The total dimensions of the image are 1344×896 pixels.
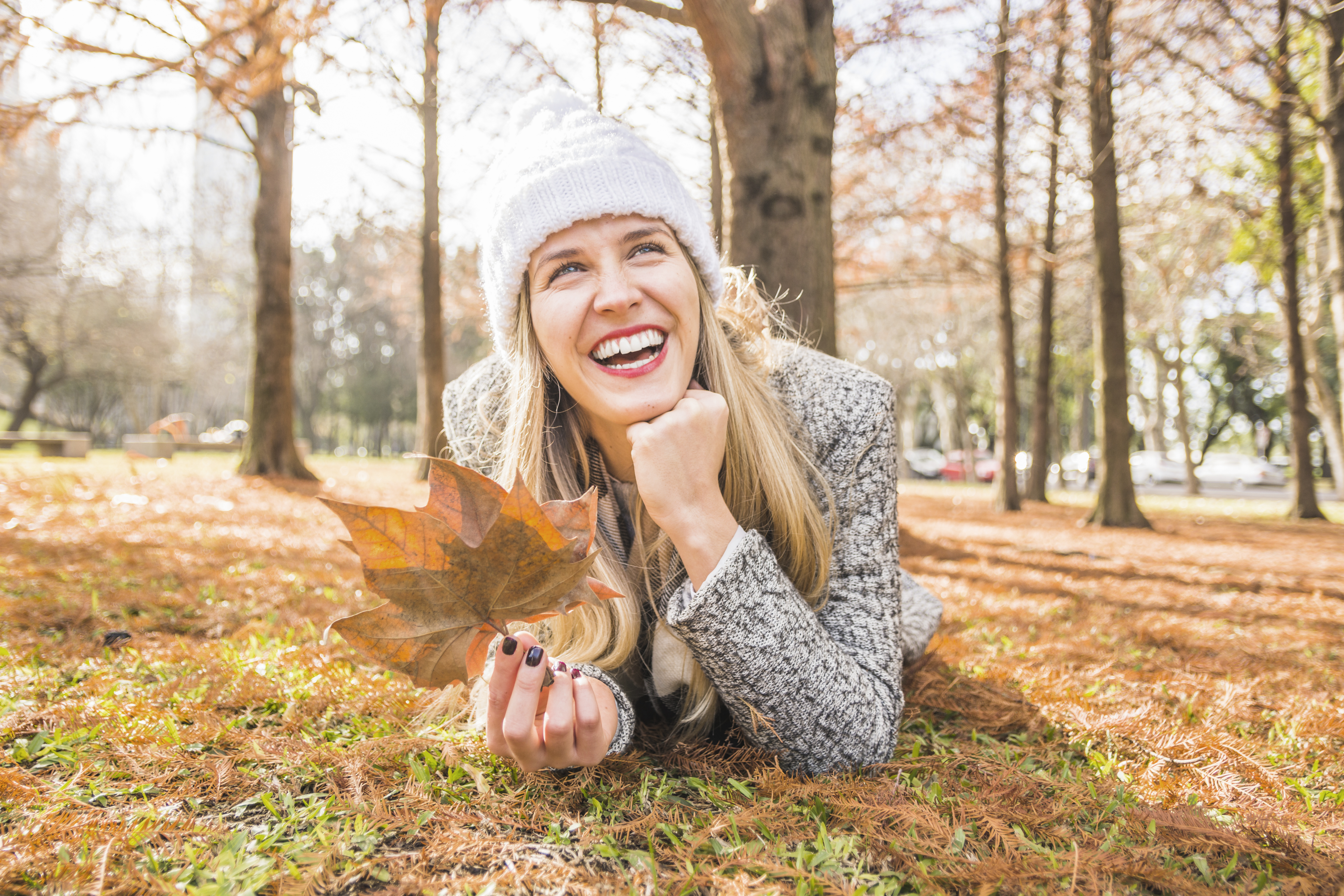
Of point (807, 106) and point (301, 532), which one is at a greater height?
point (807, 106)

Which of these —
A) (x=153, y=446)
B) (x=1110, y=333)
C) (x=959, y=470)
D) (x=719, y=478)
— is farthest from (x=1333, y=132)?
(x=959, y=470)

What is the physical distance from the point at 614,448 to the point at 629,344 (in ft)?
1.39

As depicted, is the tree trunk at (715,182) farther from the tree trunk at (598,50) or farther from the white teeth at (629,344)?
the white teeth at (629,344)

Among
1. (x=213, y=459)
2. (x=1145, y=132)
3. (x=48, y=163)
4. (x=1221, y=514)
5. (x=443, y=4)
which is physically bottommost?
(x=1221, y=514)

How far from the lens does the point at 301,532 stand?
5453mm

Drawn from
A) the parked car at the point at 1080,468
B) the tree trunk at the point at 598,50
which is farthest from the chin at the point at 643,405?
the parked car at the point at 1080,468

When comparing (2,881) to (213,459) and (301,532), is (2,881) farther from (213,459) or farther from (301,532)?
(213,459)

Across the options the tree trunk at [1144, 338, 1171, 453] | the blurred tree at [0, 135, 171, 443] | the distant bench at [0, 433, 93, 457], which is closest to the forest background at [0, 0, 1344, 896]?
the distant bench at [0, 433, 93, 457]

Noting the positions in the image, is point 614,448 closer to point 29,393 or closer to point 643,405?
point 643,405

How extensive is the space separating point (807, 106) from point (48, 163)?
25233mm

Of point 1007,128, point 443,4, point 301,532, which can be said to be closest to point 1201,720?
point 443,4

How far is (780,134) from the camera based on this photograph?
4.08 m

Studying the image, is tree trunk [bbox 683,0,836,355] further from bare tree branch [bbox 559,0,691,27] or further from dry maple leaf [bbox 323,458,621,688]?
dry maple leaf [bbox 323,458,621,688]

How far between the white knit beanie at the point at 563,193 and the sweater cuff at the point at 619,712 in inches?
34.8
